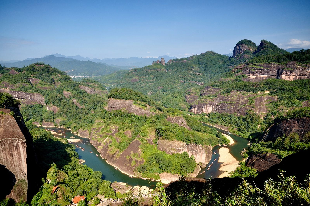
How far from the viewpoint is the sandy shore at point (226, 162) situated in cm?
4359

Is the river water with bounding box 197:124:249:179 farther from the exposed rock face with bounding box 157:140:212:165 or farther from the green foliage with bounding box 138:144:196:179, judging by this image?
the green foliage with bounding box 138:144:196:179

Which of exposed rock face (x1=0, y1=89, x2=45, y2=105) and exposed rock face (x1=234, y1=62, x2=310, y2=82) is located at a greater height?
exposed rock face (x1=234, y1=62, x2=310, y2=82)

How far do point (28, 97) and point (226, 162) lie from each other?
260 ft

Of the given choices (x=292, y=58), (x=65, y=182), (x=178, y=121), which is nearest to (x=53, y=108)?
(x=178, y=121)

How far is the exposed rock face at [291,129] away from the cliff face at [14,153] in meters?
54.0

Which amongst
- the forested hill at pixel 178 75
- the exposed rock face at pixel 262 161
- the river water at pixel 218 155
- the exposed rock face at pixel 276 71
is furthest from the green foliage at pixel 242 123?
the forested hill at pixel 178 75

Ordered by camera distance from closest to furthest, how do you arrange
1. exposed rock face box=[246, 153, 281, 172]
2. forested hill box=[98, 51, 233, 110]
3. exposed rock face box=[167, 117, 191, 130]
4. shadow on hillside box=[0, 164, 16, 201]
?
shadow on hillside box=[0, 164, 16, 201] < exposed rock face box=[246, 153, 281, 172] < exposed rock face box=[167, 117, 191, 130] < forested hill box=[98, 51, 233, 110]

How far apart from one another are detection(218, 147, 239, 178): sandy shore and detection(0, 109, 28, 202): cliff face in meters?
34.9

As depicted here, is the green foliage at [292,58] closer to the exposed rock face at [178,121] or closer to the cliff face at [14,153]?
the exposed rock face at [178,121]

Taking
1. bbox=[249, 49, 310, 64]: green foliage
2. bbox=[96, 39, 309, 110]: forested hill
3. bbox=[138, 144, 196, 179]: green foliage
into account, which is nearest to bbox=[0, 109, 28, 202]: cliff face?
bbox=[138, 144, 196, 179]: green foliage

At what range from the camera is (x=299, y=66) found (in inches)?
3440

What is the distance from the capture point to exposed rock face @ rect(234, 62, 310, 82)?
8664 cm

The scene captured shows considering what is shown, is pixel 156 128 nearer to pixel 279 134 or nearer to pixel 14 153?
pixel 14 153

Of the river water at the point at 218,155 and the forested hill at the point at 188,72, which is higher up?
the forested hill at the point at 188,72
